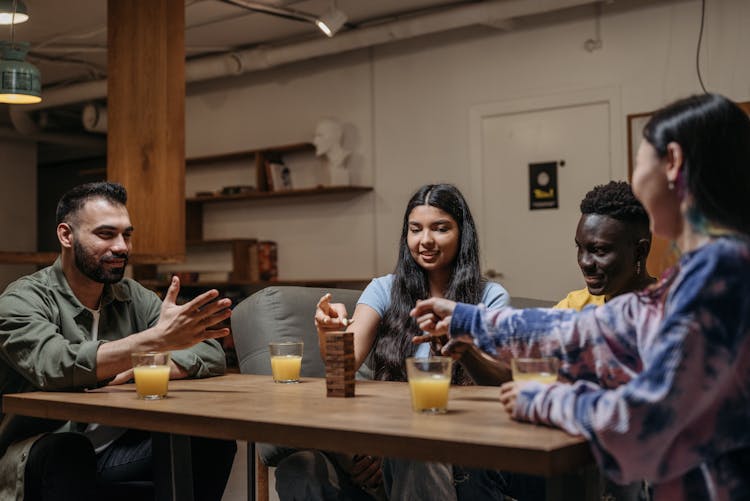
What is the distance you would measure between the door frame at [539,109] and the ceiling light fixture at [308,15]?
1223 millimetres

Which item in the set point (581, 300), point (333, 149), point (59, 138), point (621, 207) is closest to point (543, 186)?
point (333, 149)

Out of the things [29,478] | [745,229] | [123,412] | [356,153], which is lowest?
[29,478]

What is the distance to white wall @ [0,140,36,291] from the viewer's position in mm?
9664

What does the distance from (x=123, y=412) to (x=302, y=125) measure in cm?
575

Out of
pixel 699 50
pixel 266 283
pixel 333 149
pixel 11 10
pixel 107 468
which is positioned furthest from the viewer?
pixel 266 283

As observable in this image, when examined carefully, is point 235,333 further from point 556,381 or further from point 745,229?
point 745,229

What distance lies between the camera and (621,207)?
2.80m

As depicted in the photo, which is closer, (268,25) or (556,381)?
(556,381)

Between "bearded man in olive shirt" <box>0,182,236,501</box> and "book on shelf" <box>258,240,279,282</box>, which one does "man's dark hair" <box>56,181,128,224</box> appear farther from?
"book on shelf" <box>258,240,279,282</box>

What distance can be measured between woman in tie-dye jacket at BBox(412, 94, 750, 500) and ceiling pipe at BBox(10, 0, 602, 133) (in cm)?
438

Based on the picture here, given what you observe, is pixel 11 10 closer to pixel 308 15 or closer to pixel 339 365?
pixel 308 15

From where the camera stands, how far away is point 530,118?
6.29 m

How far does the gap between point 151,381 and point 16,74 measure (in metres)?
3.04

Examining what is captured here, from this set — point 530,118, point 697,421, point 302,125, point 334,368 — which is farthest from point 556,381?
point 302,125
